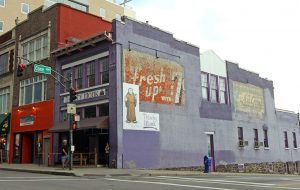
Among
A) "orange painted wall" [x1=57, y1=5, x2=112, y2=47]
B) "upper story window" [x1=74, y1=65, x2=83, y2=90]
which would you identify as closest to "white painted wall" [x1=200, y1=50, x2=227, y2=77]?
"orange painted wall" [x1=57, y1=5, x2=112, y2=47]

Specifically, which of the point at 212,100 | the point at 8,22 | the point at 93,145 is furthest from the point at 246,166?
the point at 8,22

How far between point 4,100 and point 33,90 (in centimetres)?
599

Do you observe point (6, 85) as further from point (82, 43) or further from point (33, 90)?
point (82, 43)

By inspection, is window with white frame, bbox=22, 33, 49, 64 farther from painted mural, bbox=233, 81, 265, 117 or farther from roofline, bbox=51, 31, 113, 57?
painted mural, bbox=233, 81, 265, 117

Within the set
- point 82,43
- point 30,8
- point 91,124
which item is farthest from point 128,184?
point 30,8

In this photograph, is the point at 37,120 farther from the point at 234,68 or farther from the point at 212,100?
the point at 234,68

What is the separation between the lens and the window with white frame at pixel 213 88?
36.4 m

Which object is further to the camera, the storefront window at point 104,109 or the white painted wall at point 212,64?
the white painted wall at point 212,64

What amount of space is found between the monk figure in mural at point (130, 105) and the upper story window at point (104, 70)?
198 cm

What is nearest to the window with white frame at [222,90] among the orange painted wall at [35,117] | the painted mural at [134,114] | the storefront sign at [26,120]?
the painted mural at [134,114]

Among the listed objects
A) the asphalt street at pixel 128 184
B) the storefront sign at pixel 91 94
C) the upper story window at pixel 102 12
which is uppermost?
the upper story window at pixel 102 12

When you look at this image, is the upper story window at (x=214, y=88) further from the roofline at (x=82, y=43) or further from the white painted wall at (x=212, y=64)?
the roofline at (x=82, y=43)

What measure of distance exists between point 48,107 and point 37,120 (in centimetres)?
193

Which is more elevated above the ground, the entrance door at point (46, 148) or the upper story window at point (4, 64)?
the upper story window at point (4, 64)
